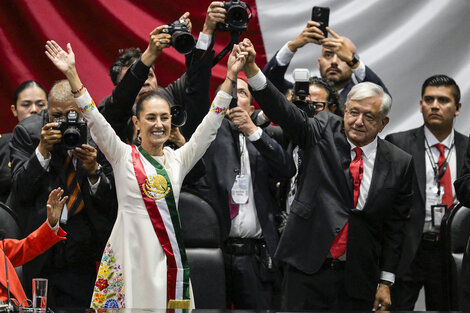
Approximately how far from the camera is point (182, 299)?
3.73 m

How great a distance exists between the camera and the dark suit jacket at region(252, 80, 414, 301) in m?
3.90

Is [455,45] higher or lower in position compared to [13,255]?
higher

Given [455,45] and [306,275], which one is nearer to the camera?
[306,275]

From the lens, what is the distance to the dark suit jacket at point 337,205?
154 inches

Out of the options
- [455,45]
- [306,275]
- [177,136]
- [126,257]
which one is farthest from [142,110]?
[455,45]

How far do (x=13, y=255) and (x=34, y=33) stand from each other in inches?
100

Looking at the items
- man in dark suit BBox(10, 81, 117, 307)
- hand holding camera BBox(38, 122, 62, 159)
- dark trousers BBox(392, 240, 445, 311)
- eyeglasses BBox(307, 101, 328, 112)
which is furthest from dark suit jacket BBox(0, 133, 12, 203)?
dark trousers BBox(392, 240, 445, 311)

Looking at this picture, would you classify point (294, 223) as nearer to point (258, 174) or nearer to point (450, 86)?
point (258, 174)

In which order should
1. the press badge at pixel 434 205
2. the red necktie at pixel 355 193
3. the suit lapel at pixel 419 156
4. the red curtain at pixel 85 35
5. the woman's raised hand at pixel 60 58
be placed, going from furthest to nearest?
the red curtain at pixel 85 35
the suit lapel at pixel 419 156
the press badge at pixel 434 205
the red necktie at pixel 355 193
the woman's raised hand at pixel 60 58

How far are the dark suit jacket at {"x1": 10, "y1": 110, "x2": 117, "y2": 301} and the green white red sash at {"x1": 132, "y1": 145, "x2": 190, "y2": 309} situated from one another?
Result: 424 mm

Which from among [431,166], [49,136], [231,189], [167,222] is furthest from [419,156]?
[49,136]

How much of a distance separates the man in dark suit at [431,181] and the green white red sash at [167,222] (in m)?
1.19

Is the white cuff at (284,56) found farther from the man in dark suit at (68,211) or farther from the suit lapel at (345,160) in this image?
the man in dark suit at (68,211)

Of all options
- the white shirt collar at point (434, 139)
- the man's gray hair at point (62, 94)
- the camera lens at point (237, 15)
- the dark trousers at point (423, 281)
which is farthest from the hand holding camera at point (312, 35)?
the man's gray hair at point (62, 94)
